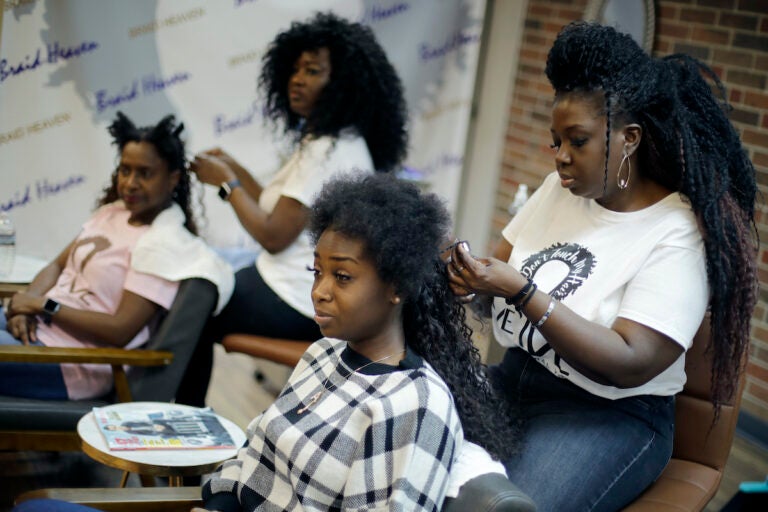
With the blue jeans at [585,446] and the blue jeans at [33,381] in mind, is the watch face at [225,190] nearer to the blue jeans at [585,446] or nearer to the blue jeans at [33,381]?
the blue jeans at [33,381]

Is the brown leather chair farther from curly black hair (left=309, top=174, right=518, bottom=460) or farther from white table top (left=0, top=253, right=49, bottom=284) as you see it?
white table top (left=0, top=253, right=49, bottom=284)

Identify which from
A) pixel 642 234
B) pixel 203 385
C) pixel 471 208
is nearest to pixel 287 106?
pixel 203 385

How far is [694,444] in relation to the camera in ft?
6.47

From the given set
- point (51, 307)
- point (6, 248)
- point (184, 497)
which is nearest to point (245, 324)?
point (51, 307)

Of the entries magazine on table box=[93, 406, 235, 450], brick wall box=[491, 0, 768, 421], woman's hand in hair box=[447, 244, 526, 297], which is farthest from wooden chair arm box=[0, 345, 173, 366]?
brick wall box=[491, 0, 768, 421]

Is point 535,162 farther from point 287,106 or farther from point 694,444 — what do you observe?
point 694,444

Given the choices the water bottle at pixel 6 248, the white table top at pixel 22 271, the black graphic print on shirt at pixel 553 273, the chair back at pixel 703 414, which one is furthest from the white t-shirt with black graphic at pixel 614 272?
the water bottle at pixel 6 248

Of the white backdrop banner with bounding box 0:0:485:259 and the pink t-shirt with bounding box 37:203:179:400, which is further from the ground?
the white backdrop banner with bounding box 0:0:485:259

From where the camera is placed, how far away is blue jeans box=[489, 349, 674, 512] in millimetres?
1732

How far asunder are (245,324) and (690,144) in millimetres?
1656

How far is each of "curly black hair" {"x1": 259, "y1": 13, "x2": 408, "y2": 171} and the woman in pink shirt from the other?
53 centimetres

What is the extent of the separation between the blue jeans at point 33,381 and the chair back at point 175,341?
0.66 ft

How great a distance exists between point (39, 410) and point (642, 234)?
1.61m

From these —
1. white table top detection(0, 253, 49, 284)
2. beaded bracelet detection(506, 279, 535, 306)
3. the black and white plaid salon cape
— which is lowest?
white table top detection(0, 253, 49, 284)
